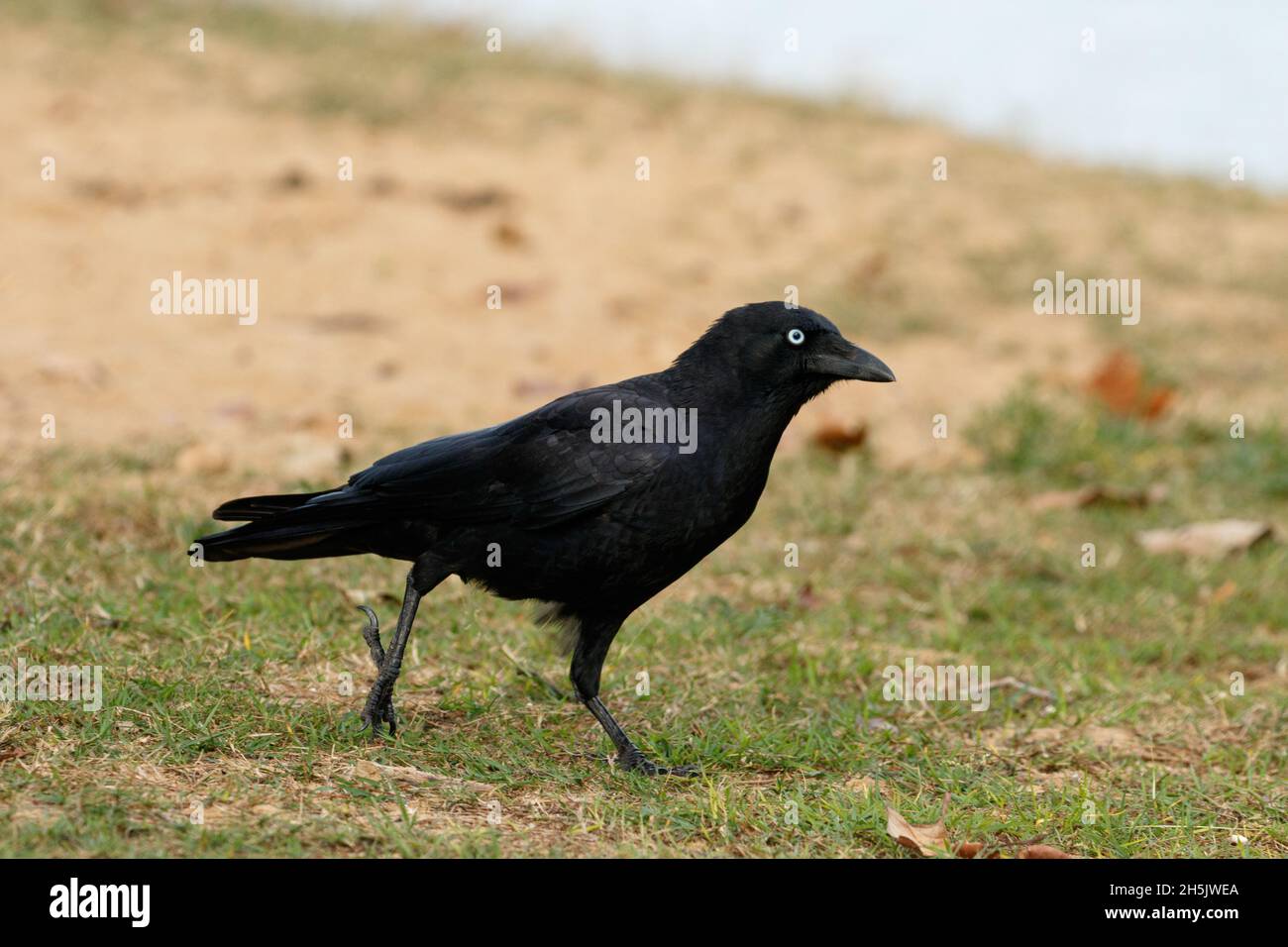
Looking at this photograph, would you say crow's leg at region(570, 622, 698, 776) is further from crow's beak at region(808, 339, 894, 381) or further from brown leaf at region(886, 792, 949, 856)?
crow's beak at region(808, 339, 894, 381)

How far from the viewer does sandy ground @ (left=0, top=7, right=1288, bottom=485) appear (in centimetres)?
818

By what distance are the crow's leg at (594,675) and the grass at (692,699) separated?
9 cm

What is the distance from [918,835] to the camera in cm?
341

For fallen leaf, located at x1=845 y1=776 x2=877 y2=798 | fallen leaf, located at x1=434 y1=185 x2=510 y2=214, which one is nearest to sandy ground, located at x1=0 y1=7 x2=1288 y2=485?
fallen leaf, located at x1=434 y1=185 x2=510 y2=214

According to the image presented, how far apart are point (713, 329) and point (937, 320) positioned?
6491mm

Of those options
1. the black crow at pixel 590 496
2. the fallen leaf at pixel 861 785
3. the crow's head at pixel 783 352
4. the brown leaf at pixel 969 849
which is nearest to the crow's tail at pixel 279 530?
the black crow at pixel 590 496

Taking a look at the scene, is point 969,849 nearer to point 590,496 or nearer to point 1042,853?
point 1042,853

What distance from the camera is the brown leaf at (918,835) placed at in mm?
3348

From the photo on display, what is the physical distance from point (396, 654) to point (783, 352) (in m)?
1.26

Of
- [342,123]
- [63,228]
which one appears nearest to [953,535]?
[63,228]

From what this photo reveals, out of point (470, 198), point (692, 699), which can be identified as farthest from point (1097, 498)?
point (470, 198)

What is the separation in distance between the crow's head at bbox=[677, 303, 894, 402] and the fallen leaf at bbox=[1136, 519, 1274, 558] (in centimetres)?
288

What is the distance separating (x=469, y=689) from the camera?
4.39 metres
